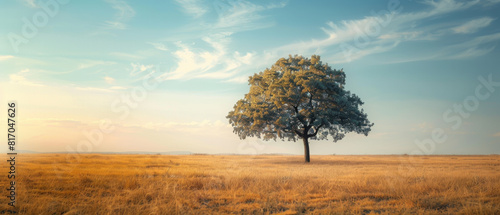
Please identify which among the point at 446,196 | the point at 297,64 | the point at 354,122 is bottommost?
the point at 446,196

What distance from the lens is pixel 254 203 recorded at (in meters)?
10.7

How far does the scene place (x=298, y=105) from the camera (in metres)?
38.7

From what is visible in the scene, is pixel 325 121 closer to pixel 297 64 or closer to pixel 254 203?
pixel 297 64

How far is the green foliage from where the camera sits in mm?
36094

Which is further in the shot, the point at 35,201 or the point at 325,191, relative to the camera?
the point at 325,191

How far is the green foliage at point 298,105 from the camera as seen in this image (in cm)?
3609

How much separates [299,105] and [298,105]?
42 centimetres

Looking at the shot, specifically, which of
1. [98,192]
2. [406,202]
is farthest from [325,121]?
[98,192]

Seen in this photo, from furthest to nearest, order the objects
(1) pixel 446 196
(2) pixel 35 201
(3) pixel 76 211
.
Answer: (1) pixel 446 196
(2) pixel 35 201
(3) pixel 76 211

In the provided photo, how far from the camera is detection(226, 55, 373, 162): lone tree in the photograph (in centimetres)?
3612

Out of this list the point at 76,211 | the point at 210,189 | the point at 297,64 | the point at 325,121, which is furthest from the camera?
the point at 297,64

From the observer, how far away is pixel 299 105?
3903 cm

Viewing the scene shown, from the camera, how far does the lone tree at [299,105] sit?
36.1 m

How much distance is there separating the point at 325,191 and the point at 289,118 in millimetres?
23580
